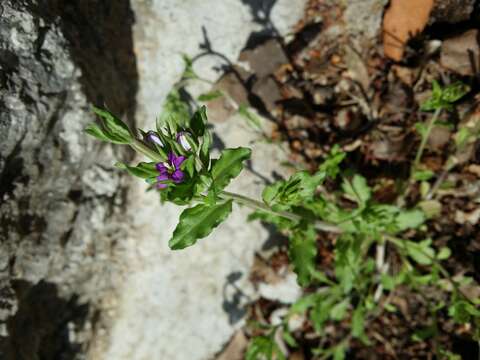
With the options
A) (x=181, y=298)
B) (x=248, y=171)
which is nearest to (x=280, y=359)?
(x=181, y=298)

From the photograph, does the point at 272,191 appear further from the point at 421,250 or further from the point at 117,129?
the point at 421,250

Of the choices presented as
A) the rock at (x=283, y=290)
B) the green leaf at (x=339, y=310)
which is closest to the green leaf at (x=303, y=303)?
the green leaf at (x=339, y=310)

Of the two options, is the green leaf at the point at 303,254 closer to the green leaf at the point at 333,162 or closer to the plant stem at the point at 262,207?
the plant stem at the point at 262,207

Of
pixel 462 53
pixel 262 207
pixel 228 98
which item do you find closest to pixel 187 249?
pixel 228 98

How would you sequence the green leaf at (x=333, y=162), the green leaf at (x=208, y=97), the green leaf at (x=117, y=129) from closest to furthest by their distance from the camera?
1. the green leaf at (x=117, y=129)
2. the green leaf at (x=333, y=162)
3. the green leaf at (x=208, y=97)

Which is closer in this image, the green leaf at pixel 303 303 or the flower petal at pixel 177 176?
the flower petal at pixel 177 176

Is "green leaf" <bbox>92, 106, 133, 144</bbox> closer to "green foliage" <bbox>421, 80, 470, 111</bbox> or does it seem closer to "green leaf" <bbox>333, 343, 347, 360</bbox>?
"green foliage" <bbox>421, 80, 470, 111</bbox>
